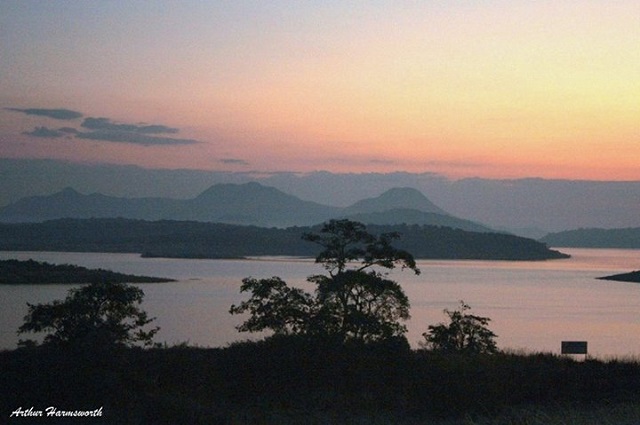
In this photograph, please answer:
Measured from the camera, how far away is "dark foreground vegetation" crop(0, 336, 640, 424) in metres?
11.0

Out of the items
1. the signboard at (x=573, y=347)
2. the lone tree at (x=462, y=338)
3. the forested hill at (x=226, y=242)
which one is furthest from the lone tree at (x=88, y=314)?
the forested hill at (x=226, y=242)

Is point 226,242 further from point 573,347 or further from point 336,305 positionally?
point 573,347

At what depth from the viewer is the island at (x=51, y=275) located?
213 feet

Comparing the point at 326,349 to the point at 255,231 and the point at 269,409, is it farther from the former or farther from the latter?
the point at 255,231

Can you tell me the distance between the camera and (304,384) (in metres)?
13.2

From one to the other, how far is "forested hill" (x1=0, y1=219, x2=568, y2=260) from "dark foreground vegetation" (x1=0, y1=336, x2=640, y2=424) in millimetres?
119074

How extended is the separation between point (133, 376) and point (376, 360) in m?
4.36

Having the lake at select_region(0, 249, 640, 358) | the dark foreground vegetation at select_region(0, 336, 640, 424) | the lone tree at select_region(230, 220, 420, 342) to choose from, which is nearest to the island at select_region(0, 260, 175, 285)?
the lake at select_region(0, 249, 640, 358)

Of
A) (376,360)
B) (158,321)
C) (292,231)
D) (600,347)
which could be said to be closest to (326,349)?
(376,360)

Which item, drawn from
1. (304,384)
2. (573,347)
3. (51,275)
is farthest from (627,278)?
(304,384)

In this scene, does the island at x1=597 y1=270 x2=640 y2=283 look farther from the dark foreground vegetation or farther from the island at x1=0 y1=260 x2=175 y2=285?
the dark foreground vegetation

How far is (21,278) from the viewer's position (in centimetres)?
6525

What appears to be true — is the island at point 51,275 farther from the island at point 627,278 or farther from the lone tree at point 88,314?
the lone tree at point 88,314

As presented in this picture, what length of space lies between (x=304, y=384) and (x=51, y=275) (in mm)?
57369
